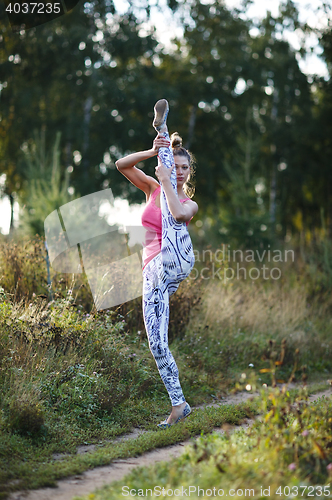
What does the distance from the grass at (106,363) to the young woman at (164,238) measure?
0.58m

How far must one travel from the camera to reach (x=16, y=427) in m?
3.47

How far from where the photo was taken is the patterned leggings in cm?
367

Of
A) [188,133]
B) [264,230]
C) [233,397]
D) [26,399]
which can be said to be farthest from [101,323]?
[188,133]

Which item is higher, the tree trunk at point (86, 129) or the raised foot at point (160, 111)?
the tree trunk at point (86, 129)

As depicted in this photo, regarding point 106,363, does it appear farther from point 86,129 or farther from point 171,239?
point 86,129

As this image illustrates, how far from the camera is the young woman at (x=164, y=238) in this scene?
3.62 metres

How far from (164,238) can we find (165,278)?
36 cm

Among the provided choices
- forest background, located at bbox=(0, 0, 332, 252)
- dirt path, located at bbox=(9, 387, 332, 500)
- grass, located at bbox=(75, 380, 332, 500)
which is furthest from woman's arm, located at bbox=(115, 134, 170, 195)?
forest background, located at bbox=(0, 0, 332, 252)

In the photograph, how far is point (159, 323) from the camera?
3811 millimetres

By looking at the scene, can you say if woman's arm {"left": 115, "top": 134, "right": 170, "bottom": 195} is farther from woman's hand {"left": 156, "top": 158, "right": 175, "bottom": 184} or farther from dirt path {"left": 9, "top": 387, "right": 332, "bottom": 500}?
dirt path {"left": 9, "top": 387, "right": 332, "bottom": 500}

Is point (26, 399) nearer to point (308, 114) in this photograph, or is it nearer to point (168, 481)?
→ point (168, 481)

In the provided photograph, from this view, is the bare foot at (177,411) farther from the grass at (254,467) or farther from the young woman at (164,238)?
the grass at (254,467)

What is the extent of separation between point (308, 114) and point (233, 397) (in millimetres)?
18535

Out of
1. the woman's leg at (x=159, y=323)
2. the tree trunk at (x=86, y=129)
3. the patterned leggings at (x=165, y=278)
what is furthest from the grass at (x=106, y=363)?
the tree trunk at (x=86, y=129)
